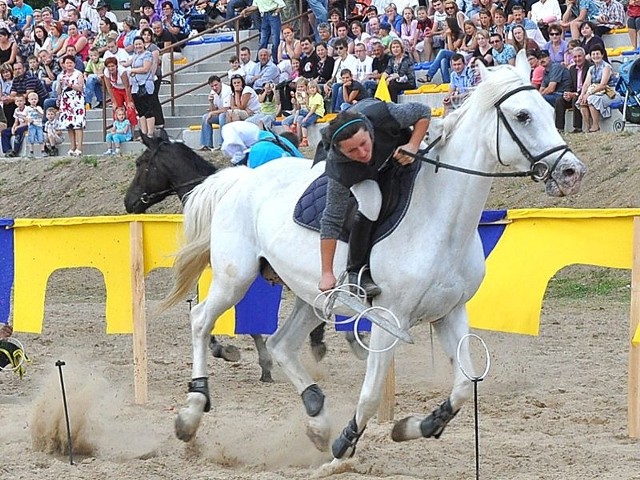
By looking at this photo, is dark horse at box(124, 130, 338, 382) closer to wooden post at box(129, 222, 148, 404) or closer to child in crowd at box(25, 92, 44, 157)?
wooden post at box(129, 222, 148, 404)

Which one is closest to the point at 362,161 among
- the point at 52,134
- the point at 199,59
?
the point at 52,134

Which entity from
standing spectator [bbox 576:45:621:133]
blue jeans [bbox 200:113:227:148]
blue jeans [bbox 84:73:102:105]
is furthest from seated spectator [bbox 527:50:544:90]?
blue jeans [bbox 84:73:102:105]

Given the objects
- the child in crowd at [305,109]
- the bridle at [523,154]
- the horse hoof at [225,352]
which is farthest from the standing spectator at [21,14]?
the bridle at [523,154]

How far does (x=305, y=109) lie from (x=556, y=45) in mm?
3820

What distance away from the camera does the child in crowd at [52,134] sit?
21.3 m

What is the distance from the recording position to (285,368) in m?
7.69

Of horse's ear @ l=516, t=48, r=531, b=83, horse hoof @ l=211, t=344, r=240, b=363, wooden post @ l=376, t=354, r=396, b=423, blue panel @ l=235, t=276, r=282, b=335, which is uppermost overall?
horse's ear @ l=516, t=48, r=531, b=83

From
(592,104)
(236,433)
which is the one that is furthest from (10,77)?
(236,433)

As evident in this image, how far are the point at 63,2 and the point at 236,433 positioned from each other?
769 inches

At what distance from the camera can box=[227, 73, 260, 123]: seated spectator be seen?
18797mm

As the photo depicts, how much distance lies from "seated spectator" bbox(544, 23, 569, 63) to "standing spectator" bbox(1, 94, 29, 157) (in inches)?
372

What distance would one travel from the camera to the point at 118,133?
20.9 metres

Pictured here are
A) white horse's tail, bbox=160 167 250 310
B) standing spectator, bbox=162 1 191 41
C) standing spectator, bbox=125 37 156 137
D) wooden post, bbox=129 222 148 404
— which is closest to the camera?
white horse's tail, bbox=160 167 250 310

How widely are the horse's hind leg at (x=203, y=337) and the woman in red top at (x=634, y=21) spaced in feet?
34.5
